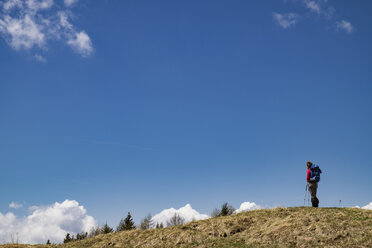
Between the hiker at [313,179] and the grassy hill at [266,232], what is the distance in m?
1.55

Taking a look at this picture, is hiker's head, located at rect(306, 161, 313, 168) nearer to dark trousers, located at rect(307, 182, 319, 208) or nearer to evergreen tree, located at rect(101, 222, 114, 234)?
dark trousers, located at rect(307, 182, 319, 208)

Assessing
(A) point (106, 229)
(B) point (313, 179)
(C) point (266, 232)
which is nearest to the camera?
(C) point (266, 232)

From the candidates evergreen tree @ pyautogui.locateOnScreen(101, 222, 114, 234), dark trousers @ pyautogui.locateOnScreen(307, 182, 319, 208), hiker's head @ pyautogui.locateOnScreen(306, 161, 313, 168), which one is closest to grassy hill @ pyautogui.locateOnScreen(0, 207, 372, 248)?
dark trousers @ pyautogui.locateOnScreen(307, 182, 319, 208)

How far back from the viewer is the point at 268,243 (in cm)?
1316

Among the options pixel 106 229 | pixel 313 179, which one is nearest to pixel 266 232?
pixel 313 179

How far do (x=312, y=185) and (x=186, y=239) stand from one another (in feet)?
30.9

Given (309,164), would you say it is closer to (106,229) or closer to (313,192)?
(313,192)

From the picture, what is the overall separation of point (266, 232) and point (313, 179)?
671 cm

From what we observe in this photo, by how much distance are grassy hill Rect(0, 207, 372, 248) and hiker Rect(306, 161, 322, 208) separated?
61.1 inches

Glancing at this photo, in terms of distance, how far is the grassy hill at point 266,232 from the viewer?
41.1 feet

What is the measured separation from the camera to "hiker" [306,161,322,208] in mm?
19094

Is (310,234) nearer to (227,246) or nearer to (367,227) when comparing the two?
(367,227)

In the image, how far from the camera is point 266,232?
14.5 m

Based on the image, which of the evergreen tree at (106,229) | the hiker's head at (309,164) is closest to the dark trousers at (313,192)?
the hiker's head at (309,164)
